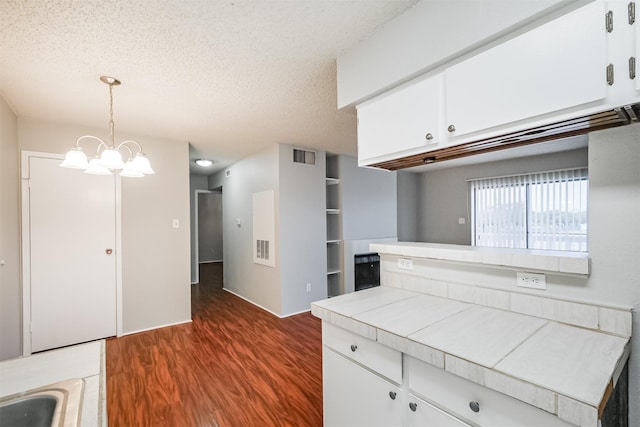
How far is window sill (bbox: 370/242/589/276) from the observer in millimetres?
1232

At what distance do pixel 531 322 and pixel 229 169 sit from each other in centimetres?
533

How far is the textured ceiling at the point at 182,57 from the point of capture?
1500 mm

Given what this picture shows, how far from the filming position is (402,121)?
1.59 meters

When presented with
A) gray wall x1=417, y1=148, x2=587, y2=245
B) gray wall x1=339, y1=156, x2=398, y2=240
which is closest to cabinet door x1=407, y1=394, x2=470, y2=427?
gray wall x1=339, y1=156, x2=398, y2=240

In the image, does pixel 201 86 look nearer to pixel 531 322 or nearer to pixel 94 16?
pixel 94 16

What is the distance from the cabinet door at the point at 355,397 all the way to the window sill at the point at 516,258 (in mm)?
774

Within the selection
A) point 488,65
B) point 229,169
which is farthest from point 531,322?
point 229,169

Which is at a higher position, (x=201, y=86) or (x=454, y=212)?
(x=201, y=86)

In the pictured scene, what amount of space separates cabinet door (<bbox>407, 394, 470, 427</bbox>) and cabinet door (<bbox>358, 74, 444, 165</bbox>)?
1157mm

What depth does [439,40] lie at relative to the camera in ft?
4.49

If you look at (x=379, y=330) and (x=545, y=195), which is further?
(x=545, y=195)

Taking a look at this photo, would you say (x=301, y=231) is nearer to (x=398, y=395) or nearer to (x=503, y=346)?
(x=398, y=395)

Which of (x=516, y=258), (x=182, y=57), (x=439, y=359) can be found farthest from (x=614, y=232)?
(x=182, y=57)

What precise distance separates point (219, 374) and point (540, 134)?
9.47 feet
